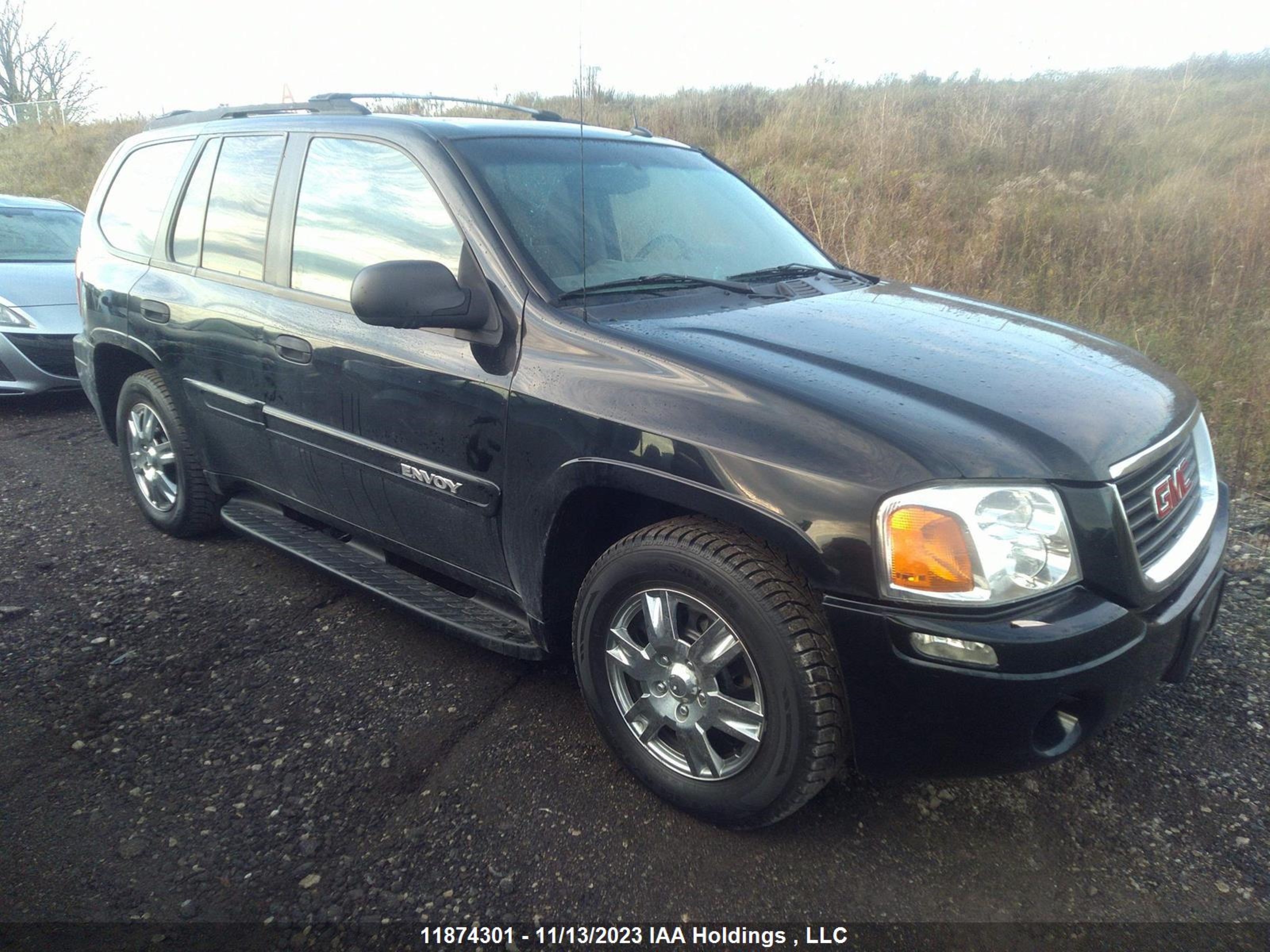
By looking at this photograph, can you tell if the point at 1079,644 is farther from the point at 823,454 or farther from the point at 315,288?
the point at 315,288

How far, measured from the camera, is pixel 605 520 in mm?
2586

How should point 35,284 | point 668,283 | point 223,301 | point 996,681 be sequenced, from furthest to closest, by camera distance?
point 35,284, point 223,301, point 668,283, point 996,681

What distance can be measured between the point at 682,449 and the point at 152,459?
10.4 feet

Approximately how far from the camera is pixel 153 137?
426 cm

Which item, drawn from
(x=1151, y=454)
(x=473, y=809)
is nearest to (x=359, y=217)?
(x=473, y=809)

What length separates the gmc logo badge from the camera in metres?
2.25

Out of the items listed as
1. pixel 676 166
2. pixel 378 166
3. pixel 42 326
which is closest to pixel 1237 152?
pixel 676 166

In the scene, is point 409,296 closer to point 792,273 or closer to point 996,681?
point 792,273

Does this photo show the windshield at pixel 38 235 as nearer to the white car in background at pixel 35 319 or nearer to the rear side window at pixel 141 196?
the white car in background at pixel 35 319

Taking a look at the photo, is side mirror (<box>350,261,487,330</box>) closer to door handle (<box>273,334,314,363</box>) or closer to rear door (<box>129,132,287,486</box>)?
door handle (<box>273,334,314,363</box>)

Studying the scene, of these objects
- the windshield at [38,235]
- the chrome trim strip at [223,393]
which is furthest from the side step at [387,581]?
the windshield at [38,235]

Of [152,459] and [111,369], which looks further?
[111,369]

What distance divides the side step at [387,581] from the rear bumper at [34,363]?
10.9 ft

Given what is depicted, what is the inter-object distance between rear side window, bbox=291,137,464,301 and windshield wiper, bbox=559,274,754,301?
432 millimetres
